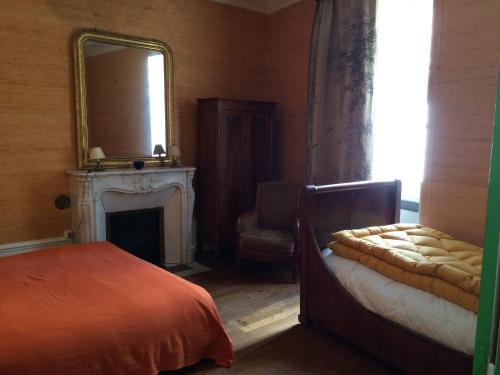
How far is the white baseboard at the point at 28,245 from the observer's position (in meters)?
3.33

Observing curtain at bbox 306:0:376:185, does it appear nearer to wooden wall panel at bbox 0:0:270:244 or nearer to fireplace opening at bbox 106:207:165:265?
wooden wall panel at bbox 0:0:270:244

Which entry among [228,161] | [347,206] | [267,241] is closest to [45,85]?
[228,161]

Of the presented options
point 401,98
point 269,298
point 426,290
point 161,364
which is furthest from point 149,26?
point 426,290

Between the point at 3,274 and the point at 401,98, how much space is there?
3.25 m

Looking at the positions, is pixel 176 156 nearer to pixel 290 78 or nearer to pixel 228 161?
pixel 228 161

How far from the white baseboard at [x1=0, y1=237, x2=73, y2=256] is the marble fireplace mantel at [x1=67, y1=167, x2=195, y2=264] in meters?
0.15

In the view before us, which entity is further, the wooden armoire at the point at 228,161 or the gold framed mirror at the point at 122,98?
the wooden armoire at the point at 228,161

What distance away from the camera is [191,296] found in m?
2.22

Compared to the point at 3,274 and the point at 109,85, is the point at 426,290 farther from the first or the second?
the point at 109,85

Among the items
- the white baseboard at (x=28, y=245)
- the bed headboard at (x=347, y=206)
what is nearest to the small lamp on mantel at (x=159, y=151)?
the white baseboard at (x=28, y=245)

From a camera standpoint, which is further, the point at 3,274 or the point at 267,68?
the point at 267,68

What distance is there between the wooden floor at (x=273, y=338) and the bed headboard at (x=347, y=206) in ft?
2.04

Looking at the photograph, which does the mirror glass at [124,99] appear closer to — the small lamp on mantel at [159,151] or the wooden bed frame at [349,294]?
the small lamp on mantel at [159,151]

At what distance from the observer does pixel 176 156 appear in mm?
4094
